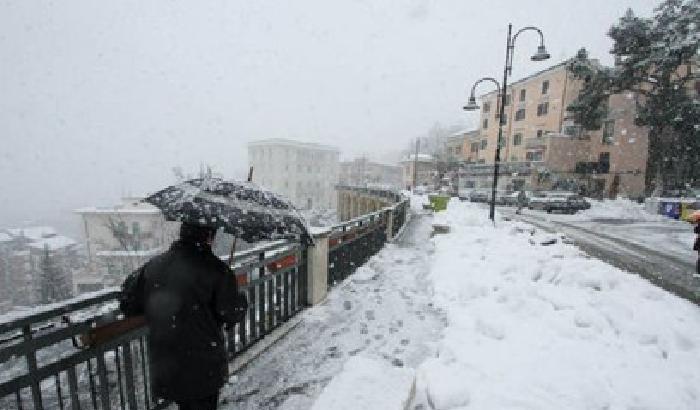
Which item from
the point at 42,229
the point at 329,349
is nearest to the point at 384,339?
the point at 329,349

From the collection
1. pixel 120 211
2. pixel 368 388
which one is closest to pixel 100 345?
pixel 368 388

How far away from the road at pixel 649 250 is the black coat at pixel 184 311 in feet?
27.4

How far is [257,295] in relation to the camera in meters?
5.20

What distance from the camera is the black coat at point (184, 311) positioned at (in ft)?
7.86

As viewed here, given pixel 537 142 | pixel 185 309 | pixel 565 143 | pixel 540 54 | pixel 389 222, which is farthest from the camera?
pixel 537 142

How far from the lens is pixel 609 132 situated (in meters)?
37.7

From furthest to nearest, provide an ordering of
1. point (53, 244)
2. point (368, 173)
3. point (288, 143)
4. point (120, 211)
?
1. point (368, 173)
2. point (288, 143)
3. point (53, 244)
4. point (120, 211)

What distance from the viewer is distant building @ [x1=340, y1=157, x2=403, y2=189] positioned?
9550cm

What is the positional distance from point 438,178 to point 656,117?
3298 centimetres

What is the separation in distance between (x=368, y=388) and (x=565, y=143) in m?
43.8

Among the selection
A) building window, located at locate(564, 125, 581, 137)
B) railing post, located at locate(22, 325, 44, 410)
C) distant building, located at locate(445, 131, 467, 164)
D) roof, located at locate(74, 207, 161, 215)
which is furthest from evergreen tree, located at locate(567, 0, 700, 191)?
roof, located at locate(74, 207, 161, 215)

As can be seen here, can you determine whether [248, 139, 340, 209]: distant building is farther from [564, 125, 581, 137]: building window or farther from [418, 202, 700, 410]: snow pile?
[418, 202, 700, 410]: snow pile

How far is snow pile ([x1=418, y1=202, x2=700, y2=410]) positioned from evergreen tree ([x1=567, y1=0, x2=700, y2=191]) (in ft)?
77.0

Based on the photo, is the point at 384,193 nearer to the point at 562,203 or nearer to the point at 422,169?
the point at 562,203
